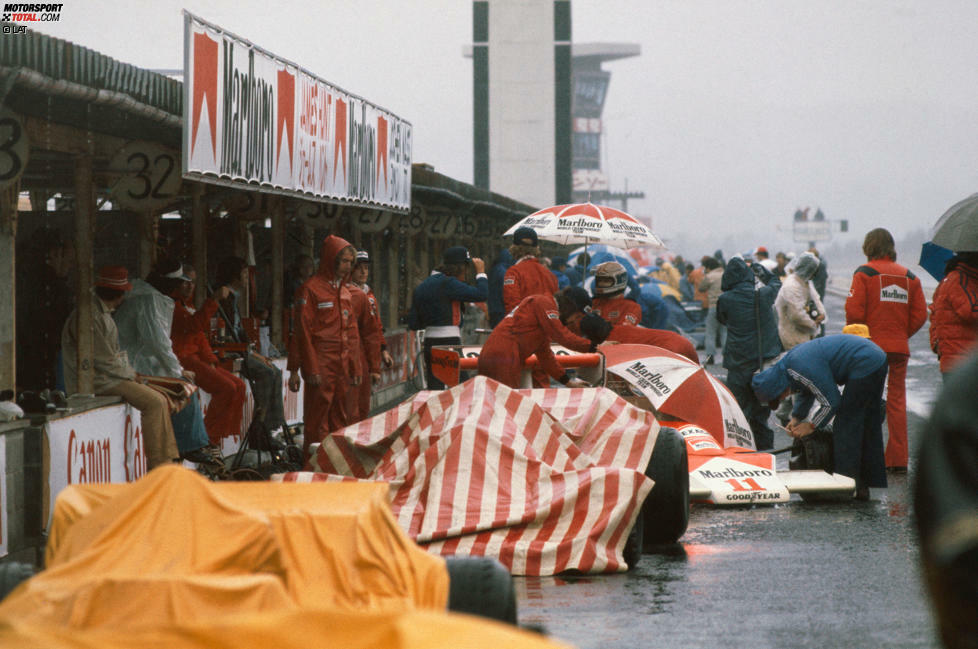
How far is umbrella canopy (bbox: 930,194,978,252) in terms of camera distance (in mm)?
10203

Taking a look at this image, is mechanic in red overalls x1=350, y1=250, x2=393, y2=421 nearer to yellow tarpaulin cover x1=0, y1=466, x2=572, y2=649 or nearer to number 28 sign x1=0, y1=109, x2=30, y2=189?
number 28 sign x1=0, y1=109, x2=30, y2=189

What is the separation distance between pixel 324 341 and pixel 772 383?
375cm

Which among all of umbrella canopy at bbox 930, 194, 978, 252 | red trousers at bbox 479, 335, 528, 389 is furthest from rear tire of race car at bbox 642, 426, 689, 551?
umbrella canopy at bbox 930, 194, 978, 252

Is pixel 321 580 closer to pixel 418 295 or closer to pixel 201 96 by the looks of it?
pixel 201 96

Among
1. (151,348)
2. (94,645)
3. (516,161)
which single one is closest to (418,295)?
(151,348)

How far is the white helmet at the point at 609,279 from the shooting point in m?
13.1

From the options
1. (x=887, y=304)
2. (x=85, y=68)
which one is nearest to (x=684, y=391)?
(x=887, y=304)

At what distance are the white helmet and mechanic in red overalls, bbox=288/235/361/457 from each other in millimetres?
2373

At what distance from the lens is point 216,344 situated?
12.5m

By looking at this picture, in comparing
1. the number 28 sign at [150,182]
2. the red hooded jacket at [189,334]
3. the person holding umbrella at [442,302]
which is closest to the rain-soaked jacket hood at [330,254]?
the red hooded jacket at [189,334]

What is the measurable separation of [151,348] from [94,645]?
24.7 ft

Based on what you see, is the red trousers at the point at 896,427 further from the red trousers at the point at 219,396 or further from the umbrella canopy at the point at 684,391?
the red trousers at the point at 219,396

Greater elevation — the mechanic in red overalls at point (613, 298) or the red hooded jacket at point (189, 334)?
the mechanic in red overalls at point (613, 298)

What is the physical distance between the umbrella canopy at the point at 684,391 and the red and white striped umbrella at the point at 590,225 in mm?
5865
